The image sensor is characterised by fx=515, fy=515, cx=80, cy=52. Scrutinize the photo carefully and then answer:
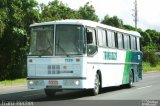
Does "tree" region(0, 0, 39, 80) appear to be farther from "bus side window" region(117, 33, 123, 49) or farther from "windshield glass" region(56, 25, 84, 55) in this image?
"windshield glass" region(56, 25, 84, 55)

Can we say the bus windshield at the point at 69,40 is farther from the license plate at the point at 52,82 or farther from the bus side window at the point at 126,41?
the bus side window at the point at 126,41

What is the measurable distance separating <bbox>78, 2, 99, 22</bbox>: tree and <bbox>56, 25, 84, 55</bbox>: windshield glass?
33.8 metres

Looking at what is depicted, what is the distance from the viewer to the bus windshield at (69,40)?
20.9 metres

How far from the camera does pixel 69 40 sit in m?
21.0

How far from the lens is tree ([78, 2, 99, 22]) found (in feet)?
184

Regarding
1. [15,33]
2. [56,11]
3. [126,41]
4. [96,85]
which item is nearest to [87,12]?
[56,11]

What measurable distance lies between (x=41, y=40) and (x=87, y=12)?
35.6 metres

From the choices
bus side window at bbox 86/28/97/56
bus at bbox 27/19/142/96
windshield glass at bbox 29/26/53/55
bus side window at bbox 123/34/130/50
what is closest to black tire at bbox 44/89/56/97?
bus at bbox 27/19/142/96

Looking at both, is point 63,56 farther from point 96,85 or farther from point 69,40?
point 96,85

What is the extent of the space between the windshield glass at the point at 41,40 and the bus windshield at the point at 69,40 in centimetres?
31

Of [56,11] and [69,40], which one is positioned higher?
[56,11]

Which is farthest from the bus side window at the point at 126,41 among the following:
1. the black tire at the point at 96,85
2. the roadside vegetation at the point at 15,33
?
the roadside vegetation at the point at 15,33

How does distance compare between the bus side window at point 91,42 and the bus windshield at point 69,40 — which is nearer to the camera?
the bus windshield at point 69,40

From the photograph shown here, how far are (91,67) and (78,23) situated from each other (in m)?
2.03
